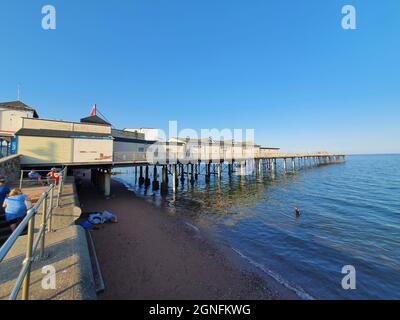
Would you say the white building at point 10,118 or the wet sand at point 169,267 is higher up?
the white building at point 10,118

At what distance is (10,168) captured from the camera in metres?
11.3

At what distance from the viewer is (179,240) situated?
1048 cm

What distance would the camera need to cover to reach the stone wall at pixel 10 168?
10320 millimetres

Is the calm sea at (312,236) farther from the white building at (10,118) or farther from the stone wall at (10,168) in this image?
Result: the white building at (10,118)

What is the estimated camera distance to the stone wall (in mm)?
10320

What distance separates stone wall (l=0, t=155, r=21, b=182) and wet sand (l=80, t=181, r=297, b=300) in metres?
6.06

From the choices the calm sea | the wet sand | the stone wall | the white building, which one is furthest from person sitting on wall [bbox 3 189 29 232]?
the white building

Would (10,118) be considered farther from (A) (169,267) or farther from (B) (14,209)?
(A) (169,267)

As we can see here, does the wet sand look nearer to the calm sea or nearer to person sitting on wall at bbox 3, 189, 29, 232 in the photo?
the calm sea

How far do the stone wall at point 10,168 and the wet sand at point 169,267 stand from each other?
6.06 meters

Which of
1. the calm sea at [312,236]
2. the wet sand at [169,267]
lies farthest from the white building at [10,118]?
the wet sand at [169,267]
